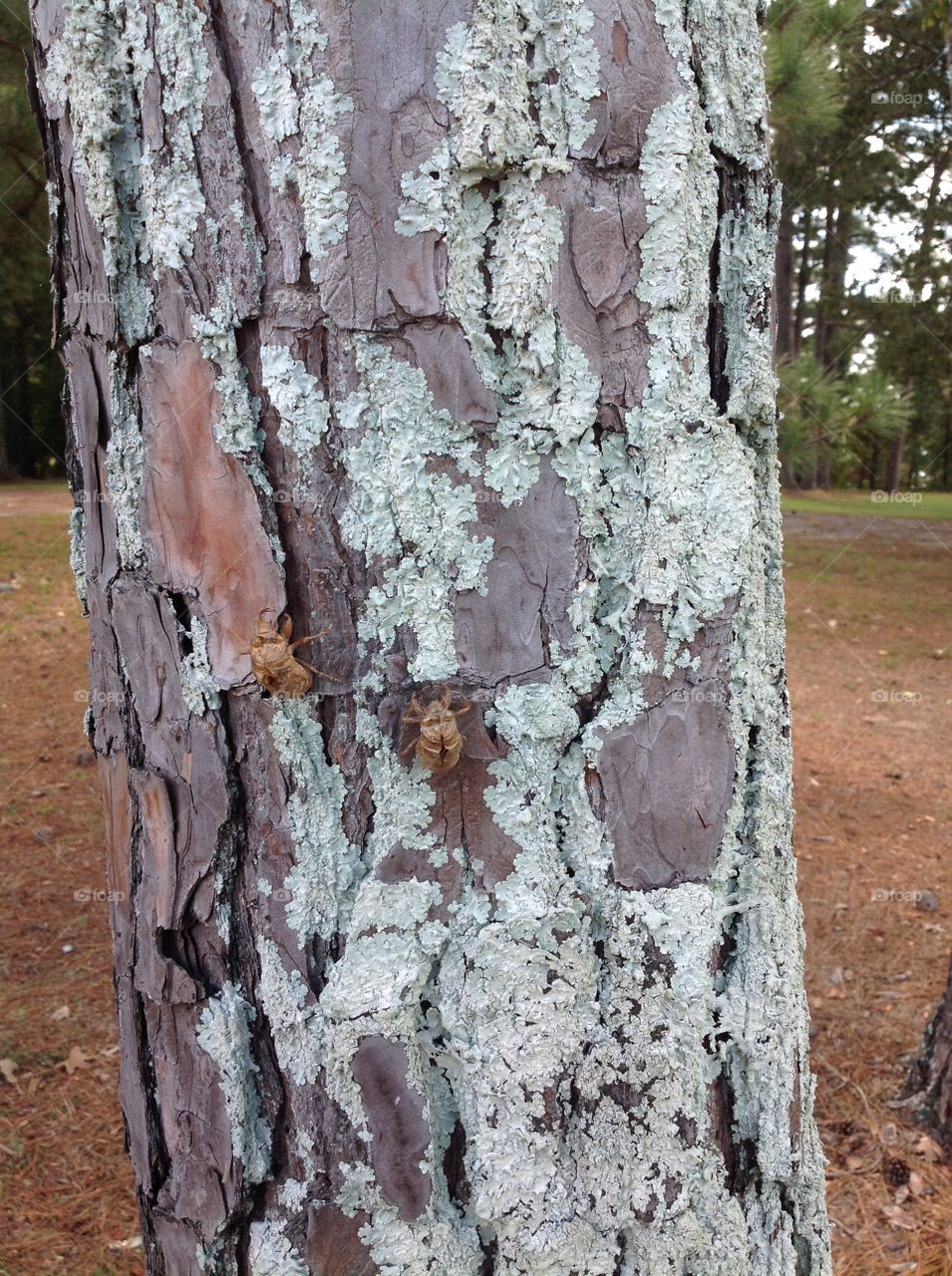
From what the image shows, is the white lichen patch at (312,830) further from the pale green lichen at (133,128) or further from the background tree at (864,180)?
the background tree at (864,180)

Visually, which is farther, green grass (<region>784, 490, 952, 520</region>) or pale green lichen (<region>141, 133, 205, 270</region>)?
green grass (<region>784, 490, 952, 520</region>)

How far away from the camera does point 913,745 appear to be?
5523 millimetres

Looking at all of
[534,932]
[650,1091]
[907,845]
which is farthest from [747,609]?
[907,845]

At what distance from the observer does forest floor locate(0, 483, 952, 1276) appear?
2432 mm

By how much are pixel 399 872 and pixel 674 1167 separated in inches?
17.2

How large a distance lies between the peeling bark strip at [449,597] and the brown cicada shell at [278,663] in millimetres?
24

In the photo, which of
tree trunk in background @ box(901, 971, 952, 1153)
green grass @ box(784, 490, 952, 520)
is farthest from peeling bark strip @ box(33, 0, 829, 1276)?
green grass @ box(784, 490, 952, 520)

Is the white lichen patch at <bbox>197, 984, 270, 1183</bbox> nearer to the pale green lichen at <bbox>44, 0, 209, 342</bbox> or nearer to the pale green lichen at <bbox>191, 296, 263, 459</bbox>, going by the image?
the pale green lichen at <bbox>191, 296, 263, 459</bbox>

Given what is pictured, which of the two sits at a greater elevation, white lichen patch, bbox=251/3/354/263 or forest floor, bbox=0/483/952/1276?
white lichen patch, bbox=251/3/354/263

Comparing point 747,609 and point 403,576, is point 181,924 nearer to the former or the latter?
point 403,576

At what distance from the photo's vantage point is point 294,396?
99cm

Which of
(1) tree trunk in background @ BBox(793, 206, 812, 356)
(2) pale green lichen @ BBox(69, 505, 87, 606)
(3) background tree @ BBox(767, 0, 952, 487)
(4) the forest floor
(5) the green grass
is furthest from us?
(1) tree trunk in background @ BBox(793, 206, 812, 356)

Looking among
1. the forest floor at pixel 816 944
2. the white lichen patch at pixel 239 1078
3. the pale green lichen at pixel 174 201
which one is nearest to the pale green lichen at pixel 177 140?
the pale green lichen at pixel 174 201

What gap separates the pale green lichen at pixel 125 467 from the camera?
106 cm
